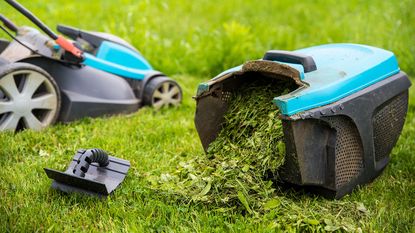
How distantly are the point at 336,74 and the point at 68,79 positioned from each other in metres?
1.75

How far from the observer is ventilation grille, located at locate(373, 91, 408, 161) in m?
2.74

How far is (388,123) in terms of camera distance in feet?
9.24

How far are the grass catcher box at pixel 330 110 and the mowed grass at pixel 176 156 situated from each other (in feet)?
0.45

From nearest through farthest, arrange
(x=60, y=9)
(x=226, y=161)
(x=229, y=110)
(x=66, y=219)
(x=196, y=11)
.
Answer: (x=66, y=219) < (x=226, y=161) < (x=229, y=110) < (x=60, y=9) < (x=196, y=11)

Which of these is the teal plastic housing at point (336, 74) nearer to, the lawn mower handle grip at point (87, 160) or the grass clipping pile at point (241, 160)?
the grass clipping pile at point (241, 160)

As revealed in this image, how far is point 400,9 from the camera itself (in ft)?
17.3

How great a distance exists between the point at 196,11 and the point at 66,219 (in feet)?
16.8

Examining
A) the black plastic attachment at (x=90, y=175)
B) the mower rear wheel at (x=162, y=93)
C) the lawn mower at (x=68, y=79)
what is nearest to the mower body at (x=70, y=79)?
the lawn mower at (x=68, y=79)

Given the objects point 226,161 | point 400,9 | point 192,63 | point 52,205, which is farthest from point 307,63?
point 400,9

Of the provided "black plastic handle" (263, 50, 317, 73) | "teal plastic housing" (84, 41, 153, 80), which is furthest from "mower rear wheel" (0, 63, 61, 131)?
"black plastic handle" (263, 50, 317, 73)

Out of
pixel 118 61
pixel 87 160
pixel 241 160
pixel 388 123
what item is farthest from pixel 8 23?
pixel 388 123

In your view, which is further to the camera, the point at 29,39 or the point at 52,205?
the point at 29,39

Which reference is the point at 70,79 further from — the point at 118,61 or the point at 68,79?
the point at 118,61

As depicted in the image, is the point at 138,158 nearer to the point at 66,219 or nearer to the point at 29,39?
the point at 66,219
